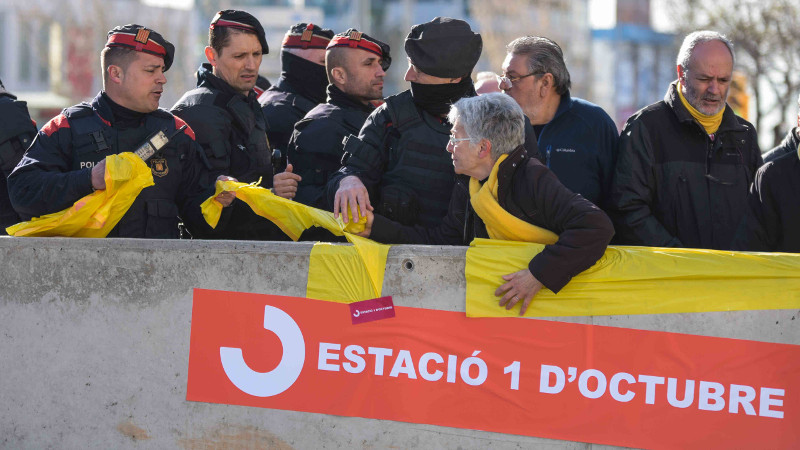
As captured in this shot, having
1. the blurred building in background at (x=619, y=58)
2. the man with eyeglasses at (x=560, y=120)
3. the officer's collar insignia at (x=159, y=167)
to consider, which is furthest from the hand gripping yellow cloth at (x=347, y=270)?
the blurred building in background at (x=619, y=58)

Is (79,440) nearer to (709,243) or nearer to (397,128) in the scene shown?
(397,128)

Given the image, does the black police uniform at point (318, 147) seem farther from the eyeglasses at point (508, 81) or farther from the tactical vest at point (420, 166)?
the eyeglasses at point (508, 81)

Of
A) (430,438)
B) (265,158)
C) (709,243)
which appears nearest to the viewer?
(430,438)

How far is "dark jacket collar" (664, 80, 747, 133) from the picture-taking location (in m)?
4.85

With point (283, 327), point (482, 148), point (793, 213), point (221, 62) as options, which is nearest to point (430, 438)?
point (283, 327)

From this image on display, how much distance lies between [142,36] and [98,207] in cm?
104

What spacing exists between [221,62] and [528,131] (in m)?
2.16

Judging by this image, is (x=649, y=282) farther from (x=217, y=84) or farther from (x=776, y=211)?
(x=217, y=84)

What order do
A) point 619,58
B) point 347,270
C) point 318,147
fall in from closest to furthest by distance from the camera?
1. point 347,270
2. point 318,147
3. point 619,58

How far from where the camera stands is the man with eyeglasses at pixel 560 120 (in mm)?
5094

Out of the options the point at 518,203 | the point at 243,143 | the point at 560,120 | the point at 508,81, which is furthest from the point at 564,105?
the point at 243,143

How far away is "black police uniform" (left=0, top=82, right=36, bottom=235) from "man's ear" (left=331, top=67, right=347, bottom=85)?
177cm

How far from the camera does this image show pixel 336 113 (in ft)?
18.6

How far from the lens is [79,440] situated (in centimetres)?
450
